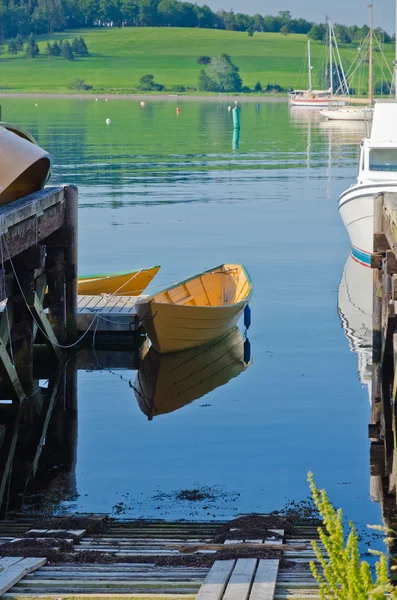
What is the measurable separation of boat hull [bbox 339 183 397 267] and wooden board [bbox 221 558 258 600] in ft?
60.6

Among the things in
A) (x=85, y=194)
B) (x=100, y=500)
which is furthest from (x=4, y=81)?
(x=100, y=500)

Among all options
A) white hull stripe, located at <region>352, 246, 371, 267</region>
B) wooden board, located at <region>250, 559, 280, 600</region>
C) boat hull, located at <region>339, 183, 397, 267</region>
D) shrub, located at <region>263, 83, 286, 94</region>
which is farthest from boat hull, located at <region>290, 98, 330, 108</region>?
wooden board, located at <region>250, 559, 280, 600</region>

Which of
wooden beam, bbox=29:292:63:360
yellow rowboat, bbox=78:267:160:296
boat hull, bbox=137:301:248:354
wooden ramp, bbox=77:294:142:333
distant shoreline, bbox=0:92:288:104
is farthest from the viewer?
distant shoreline, bbox=0:92:288:104

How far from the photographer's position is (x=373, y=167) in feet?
88.3

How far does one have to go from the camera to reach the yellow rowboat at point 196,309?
18.7m

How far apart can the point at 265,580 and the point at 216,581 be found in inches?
14.1

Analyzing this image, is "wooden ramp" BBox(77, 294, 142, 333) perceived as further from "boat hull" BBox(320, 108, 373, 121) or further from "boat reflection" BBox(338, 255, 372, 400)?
"boat hull" BBox(320, 108, 373, 121)

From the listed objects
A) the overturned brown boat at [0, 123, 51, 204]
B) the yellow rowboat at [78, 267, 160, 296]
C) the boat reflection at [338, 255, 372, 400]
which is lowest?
the boat reflection at [338, 255, 372, 400]

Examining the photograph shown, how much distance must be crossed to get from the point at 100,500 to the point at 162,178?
38.7 meters

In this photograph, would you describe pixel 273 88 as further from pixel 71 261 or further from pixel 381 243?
pixel 381 243

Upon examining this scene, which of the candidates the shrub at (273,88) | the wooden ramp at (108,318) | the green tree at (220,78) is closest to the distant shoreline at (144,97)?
the shrub at (273,88)

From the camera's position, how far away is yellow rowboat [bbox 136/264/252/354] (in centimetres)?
1872

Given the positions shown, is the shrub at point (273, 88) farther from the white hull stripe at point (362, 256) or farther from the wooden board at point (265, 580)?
the wooden board at point (265, 580)

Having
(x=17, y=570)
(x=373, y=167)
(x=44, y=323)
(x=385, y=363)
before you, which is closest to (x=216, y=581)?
(x=17, y=570)
